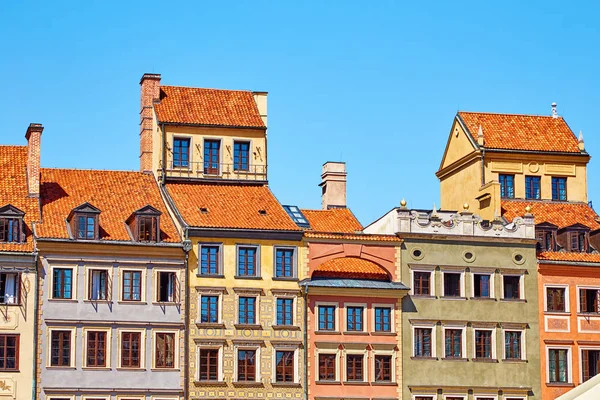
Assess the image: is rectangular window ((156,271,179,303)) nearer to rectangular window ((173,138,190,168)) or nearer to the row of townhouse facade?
the row of townhouse facade

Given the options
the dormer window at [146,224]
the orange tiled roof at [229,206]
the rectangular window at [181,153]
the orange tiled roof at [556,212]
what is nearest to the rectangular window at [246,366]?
the orange tiled roof at [229,206]

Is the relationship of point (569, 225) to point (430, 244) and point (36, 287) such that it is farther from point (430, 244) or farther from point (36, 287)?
point (36, 287)

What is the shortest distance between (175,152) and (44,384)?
15.4m

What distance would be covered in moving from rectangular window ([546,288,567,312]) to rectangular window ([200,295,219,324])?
1778 cm

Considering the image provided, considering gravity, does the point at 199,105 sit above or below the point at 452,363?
above

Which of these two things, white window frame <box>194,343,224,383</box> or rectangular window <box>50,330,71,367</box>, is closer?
rectangular window <box>50,330,71,367</box>

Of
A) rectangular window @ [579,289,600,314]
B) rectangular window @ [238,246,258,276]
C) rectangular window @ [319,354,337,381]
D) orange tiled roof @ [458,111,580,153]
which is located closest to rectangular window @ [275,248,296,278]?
rectangular window @ [238,246,258,276]

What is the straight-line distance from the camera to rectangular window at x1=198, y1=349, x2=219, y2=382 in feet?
248

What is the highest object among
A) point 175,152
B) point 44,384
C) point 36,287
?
point 175,152

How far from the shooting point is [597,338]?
3219 inches

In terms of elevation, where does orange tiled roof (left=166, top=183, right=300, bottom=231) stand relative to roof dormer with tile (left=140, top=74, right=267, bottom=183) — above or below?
below

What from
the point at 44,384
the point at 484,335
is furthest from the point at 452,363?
the point at 44,384

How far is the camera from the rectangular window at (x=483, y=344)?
262ft

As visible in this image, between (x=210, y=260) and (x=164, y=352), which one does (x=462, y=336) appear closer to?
(x=210, y=260)
